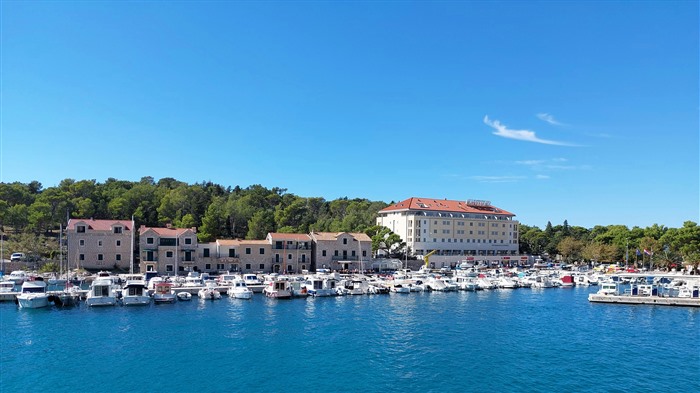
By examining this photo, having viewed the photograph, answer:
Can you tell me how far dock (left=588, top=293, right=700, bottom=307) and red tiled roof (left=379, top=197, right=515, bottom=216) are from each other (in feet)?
157

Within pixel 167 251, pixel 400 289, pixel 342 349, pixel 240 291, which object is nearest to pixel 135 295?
pixel 240 291

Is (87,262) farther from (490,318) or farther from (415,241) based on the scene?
(415,241)

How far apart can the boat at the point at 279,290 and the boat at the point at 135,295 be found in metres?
12.5

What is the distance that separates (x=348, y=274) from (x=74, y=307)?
125 feet

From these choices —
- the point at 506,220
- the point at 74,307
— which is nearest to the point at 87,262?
the point at 74,307

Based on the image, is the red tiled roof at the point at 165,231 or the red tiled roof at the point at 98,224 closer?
the red tiled roof at the point at 98,224

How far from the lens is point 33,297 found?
43.4 metres

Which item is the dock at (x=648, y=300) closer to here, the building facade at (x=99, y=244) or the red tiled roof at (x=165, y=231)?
the red tiled roof at (x=165, y=231)

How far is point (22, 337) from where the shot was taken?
33.2m

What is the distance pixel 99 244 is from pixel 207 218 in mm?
17757

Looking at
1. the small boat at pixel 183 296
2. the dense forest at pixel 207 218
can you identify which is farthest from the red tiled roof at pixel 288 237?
the small boat at pixel 183 296

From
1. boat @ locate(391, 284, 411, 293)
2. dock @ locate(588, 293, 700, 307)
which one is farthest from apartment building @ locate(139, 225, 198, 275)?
dock @ locate(588, 293, 700, 307)

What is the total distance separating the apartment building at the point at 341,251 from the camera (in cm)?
7631

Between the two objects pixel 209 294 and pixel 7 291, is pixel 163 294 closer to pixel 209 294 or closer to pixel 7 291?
pixel 209 294
